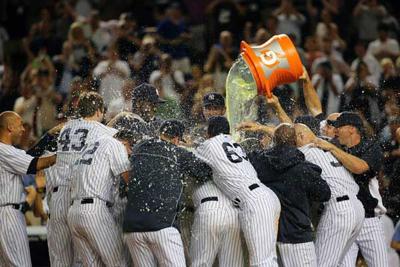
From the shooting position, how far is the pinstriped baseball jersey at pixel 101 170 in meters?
12.2

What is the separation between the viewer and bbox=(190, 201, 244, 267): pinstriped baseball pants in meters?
12.3

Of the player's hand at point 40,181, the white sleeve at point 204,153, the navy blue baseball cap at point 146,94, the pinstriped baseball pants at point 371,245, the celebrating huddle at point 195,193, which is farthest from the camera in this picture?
the player's hand at point 40,181

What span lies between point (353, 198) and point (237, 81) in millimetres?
2004

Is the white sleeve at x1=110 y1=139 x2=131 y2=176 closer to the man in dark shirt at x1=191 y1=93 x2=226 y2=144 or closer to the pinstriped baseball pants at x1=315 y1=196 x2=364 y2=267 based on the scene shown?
the man in dark shirt at x1=191 y1=93 x2=226 y2=144

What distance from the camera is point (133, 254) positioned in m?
12.0

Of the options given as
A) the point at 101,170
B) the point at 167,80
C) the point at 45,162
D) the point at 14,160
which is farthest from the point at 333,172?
the point at 167,80

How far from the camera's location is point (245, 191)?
12.2m

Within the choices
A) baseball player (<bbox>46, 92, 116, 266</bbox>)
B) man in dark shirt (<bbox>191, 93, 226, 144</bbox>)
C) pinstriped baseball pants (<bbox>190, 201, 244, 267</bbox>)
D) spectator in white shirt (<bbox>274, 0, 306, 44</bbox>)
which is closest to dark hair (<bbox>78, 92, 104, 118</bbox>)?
baseball player (<bbox>46, 92, 116, 266</bbox>)

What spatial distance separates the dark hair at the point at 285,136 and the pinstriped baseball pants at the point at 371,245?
60.8 inches

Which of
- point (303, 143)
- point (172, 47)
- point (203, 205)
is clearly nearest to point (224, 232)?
point (203, 205)

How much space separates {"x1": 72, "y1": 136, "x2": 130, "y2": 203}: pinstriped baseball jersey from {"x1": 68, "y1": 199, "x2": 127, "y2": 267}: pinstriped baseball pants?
0.12 m

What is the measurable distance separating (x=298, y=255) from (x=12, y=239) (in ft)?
10.5

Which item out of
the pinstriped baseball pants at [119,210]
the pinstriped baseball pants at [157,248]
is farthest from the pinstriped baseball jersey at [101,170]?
the pinstriped baseball pants at [157,248]

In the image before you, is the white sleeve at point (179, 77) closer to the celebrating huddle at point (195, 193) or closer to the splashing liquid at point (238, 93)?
the splashing liquid at point (238, 93)
